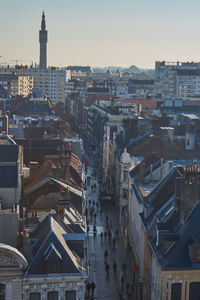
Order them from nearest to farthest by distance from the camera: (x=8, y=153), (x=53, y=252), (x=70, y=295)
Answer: (x=53, y=252)
(x=70, y=295)
(x=8, y=153)

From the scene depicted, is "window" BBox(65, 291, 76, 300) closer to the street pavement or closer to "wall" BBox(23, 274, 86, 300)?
"wall" BBox(23, 274, 86, 300)

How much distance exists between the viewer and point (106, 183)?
109 meters

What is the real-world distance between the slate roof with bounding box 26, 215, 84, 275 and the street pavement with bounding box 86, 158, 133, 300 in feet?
39.0

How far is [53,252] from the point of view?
40.8 meters

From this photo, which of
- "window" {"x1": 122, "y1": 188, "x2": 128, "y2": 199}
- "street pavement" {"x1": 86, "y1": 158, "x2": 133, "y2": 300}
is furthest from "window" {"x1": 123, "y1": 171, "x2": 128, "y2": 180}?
"street pavement" {"x1": 86, "y1": 158, "x2": 133, "y2": 300}

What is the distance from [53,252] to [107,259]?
25804 mm

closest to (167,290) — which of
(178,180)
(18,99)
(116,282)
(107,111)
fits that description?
(178,180)

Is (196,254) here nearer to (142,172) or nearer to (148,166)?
(142,172)

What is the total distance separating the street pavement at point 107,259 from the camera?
184ft

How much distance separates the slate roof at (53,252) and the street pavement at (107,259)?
11.9 metres

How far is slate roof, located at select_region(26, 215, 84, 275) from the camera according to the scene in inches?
1605

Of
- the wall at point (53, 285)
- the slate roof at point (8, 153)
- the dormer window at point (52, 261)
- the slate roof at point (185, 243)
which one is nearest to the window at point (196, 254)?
the slate roof at point (185, 243)

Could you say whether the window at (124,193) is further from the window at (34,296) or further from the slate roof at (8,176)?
the window at (34,296)

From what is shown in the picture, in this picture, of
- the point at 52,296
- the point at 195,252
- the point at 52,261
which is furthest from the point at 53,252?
the point at 195,252
